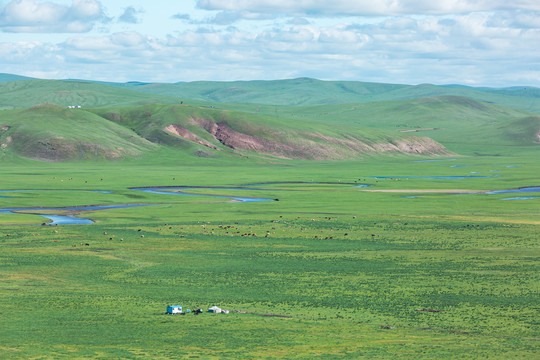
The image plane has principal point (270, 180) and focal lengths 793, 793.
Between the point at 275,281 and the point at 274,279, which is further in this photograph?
the point at 274,279

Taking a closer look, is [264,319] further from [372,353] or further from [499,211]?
[499,211]

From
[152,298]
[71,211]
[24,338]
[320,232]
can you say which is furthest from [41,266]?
[71,211]

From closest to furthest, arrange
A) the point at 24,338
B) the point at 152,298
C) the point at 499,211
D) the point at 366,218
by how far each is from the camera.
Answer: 1. the point at 24,338
2. the point at 152,298
3. the point at 366,218
4. the point at 499,211

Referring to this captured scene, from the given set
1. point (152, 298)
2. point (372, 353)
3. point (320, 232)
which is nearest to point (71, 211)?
point (320, 232)

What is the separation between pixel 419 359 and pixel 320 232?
1959 inches

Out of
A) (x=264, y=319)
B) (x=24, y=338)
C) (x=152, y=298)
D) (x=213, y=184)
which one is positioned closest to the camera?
(x=24, y=338)

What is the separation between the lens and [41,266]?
65125 mm

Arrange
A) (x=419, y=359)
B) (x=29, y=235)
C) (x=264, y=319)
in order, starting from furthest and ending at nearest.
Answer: (x=29, y=235) → (x=264, y=319) → (x=419, y=359)

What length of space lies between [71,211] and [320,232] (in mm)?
38196

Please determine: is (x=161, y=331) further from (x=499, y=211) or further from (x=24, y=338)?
(x=499, y=211)

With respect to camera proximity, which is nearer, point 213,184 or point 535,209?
point 535,209

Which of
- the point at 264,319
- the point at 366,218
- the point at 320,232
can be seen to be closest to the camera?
the point at 264,319

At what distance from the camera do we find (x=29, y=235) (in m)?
82.4

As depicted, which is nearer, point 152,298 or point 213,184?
point 152,298
